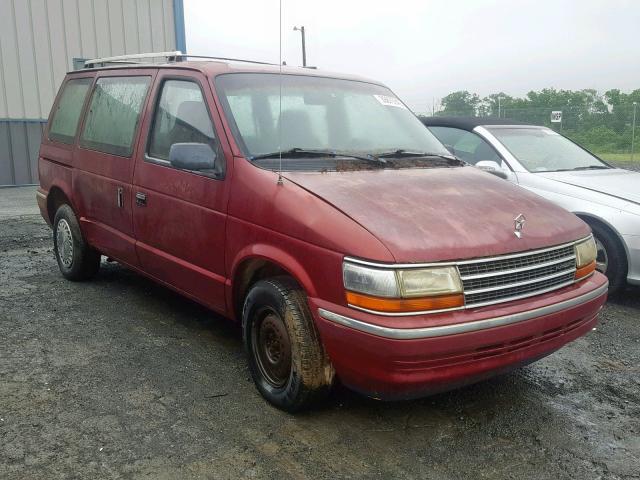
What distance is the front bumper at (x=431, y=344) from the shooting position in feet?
8.81

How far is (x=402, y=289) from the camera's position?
2705 mm

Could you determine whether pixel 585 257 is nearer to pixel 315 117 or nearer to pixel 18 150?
pixel 315 117

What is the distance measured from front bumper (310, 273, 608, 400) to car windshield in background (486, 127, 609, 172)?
3.52 metres

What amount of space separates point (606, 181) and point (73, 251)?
196 inches

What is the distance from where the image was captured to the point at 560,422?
3.25 metres

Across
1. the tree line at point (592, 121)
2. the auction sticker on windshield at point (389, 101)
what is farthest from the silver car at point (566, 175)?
the tree line at point (592, 121)

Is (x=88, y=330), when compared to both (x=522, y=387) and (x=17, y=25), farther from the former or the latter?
(x=17, y=25)

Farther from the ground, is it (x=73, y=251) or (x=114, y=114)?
(x=114, y=114)

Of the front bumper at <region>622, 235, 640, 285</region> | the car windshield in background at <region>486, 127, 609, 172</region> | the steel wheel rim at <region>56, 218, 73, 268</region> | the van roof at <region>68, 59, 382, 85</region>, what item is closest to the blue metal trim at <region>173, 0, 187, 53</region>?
the steel wheel rim at <region>56, 218, 73, 268</region>

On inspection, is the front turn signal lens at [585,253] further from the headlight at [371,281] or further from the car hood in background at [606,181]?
the car hood in background at [606,181]

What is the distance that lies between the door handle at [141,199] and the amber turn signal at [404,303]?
209 cm

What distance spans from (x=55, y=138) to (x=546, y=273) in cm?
460

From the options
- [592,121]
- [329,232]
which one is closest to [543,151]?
[329,232]

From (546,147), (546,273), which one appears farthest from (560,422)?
(546,147)
